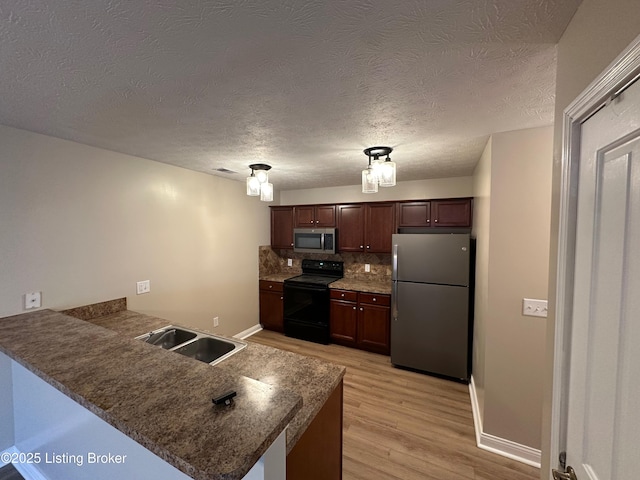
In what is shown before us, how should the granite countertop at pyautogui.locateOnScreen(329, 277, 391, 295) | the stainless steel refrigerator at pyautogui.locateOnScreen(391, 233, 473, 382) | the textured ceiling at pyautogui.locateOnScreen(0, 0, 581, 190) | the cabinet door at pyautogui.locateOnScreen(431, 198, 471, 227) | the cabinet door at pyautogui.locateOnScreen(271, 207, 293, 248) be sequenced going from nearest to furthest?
the textured ceiling at pyautogui.locateOnScreen(0, 0, 581, 190)
the stainless steel refrigerator at pyautogui.locateOnScreen(391, 233, 473, 382)
the cabinet door at pyautogui.locateOnScreen(431, 198, 471, 227)
the granite countertop at pyautogui.locateOnScreen(329, 277, 391, 295)
the cabinet door at pyautogui.locateOnScreen(271, 207, 293, 248)

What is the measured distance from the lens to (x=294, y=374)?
142 cm

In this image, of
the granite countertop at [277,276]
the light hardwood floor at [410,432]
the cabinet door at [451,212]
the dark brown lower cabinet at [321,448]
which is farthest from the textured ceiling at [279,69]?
the granite countertop at [277,276]

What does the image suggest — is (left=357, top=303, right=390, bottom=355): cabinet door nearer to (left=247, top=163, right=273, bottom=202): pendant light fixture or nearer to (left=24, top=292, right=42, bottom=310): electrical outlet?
(left=247, top=163, right=273, bottom=202): pendant light fixture

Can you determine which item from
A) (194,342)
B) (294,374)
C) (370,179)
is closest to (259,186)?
(370,179)

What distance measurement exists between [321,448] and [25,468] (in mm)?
2070

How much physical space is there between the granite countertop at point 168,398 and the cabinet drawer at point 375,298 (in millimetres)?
2622

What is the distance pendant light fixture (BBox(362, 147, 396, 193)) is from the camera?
2.04 m

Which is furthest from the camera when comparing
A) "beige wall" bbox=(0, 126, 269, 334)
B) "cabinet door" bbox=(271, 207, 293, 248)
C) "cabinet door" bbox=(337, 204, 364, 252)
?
"cabinet door" bbox=(271, 207, 293, 248)

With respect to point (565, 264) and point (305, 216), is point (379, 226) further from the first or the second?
point (565, 264)

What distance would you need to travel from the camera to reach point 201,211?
3244 mm

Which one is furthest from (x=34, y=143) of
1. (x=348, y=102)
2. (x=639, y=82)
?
(x=639, y=82)

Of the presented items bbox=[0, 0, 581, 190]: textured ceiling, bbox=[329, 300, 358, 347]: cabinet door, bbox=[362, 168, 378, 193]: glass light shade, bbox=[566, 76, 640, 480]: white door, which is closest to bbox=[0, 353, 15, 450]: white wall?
bbox=[0, 0, 581, 190]: textured ceiling

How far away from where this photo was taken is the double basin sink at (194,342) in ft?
6.01

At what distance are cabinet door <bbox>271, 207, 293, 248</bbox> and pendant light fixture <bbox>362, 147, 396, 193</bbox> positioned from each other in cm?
233
